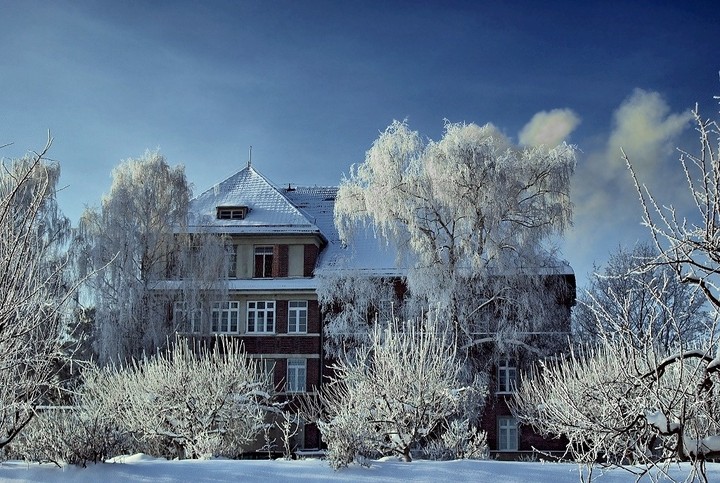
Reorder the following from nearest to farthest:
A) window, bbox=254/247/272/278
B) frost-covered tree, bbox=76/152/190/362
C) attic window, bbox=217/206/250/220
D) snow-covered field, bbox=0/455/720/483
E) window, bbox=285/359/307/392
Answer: snow-covered field, bbox=0/455/720/483 < frost-covered tree, bbox=76/152/190/362 < window, bbox=285/359/307/392 < window, bbox=254/247/272/278 < attic window, bbox=217/206/250/220

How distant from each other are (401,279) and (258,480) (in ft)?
55.8

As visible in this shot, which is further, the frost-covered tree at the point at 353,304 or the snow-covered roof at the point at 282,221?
the snow-covered roof at the point at 282,221

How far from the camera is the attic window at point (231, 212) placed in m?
35.4

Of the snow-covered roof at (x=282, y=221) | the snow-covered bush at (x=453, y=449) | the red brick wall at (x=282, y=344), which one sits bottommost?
the snow-covered bush at (x=453, y=449)

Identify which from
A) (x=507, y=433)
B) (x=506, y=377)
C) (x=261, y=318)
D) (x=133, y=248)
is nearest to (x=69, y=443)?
(x=133, y=248)

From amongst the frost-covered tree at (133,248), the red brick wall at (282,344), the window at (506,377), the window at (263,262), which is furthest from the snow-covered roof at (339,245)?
the frost-covered tree at (133,248)

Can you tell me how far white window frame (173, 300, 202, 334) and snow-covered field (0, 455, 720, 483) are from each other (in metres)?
16.0

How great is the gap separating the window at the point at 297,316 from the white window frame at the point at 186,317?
11.0 feet

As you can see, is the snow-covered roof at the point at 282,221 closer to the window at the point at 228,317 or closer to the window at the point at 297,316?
the window at the point at 297,316

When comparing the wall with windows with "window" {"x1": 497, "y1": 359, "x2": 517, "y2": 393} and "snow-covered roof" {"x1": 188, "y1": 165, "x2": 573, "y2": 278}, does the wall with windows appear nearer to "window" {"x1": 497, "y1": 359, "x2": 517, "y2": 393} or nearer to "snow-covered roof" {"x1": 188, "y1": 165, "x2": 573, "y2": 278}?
"snow-covered roof" {"x1": 188, "y1": 165, "x2": 573, "y2": 278}

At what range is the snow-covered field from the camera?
14617 millimetres

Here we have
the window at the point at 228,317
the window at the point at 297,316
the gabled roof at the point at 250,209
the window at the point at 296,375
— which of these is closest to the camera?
the window at the point at 296,375

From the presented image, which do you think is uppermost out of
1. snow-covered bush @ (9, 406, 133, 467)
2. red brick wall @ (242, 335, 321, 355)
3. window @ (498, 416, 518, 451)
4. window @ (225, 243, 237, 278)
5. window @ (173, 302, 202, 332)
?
window @ (225, 243, 237, 278)

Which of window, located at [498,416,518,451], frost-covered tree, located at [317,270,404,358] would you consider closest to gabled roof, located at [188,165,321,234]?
frost-covered tree, located at [317,270,404,358]
